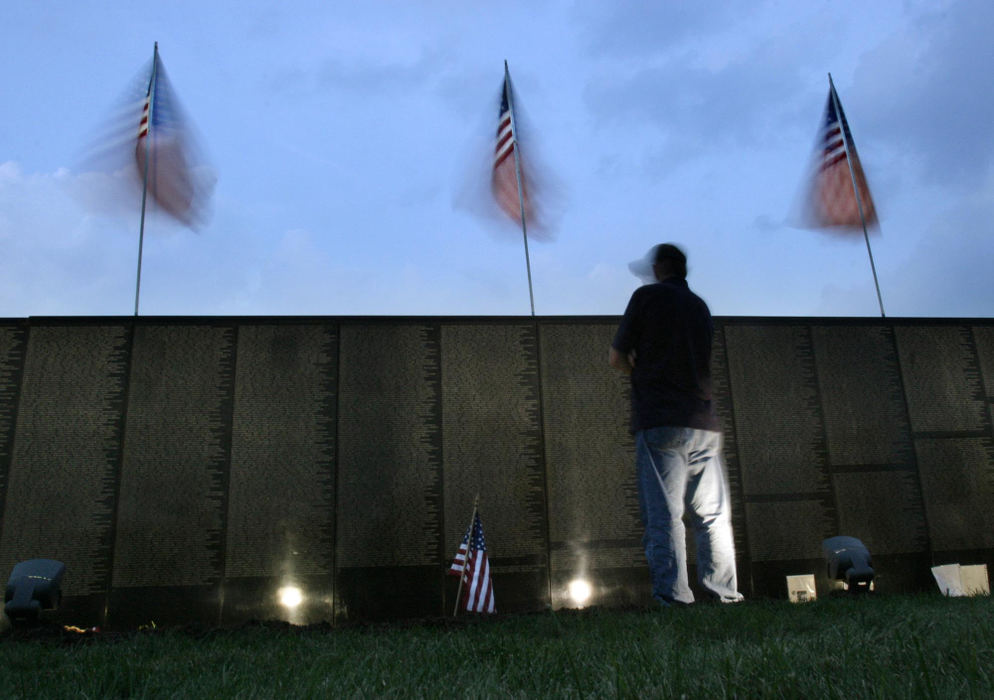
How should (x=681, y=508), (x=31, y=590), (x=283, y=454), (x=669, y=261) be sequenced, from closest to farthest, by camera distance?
(x=681, y=508)
(x=669, y=261)
(x=31, y=590)
(x=283, y=454)

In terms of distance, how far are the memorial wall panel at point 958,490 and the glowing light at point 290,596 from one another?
17.9 feet

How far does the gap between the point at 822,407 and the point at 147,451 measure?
19.3 feet

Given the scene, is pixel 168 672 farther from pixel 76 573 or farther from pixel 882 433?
pixel 882 433

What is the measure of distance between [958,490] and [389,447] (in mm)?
5145

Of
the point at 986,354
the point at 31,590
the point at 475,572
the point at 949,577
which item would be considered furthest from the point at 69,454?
the point at 986,354

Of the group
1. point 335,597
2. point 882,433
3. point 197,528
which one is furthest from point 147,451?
point 882,433

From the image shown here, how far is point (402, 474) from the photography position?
6148 millimetres

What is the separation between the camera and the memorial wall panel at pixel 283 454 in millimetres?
5859

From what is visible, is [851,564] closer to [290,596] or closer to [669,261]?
[669,261]

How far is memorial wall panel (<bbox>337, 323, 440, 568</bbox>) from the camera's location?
235 inches

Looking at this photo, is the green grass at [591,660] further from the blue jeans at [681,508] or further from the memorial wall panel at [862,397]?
the memorial wall panel at [862,397]

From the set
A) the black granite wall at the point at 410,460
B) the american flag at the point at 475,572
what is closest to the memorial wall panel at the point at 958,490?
the black granite wall at the point at 410,460

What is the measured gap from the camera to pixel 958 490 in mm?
6719

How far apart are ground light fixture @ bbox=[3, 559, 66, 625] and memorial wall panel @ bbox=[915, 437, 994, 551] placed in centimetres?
682
